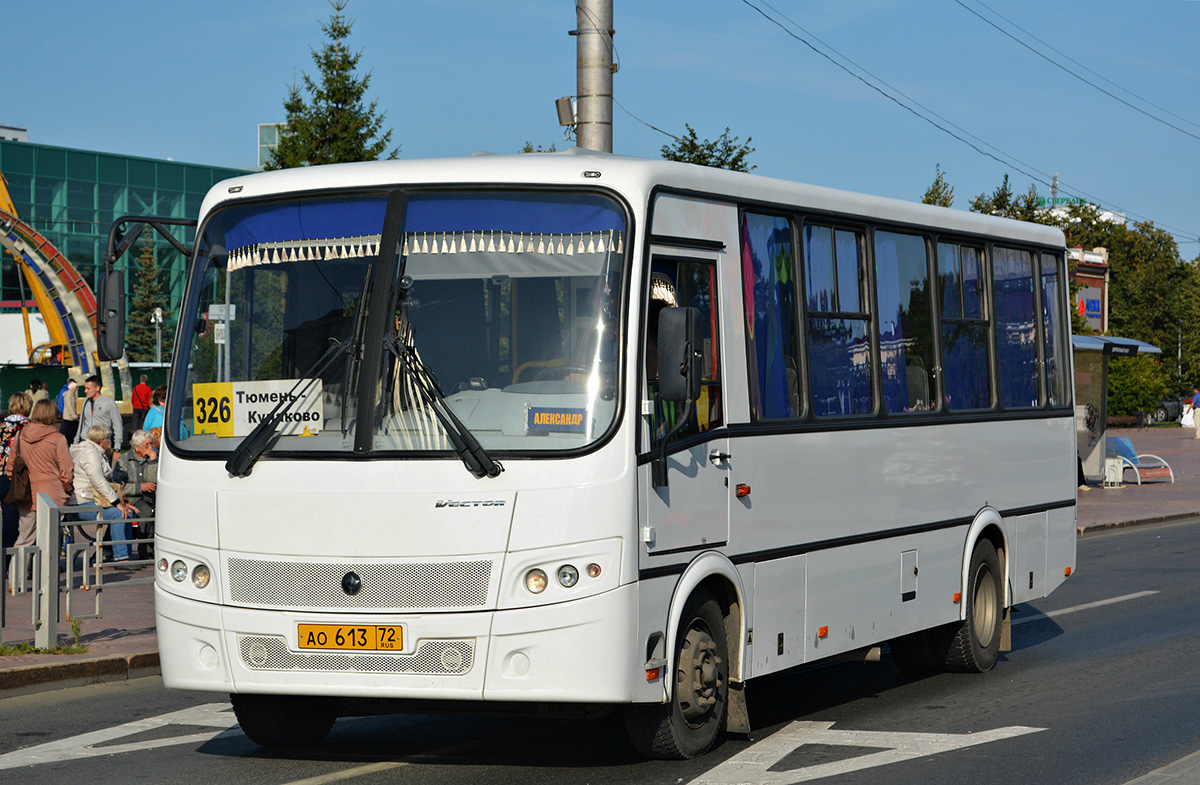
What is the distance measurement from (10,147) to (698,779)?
60152mm

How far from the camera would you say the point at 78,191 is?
63844mm

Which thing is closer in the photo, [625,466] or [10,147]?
[625,466]

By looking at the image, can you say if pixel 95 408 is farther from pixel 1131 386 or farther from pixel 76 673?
pixel 1131 386

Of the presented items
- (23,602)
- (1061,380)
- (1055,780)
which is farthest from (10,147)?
(1055,780)

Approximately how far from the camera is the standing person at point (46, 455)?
13.9m

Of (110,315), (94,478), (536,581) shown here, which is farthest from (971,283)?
(94,478)

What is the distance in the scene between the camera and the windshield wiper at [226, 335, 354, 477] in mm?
7016

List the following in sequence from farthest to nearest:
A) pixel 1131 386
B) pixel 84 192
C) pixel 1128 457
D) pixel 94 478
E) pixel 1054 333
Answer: pixel 1131 386
pixel 84 192
pixel 1128 457
pixel 94 478
pixel 1054 333

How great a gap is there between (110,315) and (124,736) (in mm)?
2386

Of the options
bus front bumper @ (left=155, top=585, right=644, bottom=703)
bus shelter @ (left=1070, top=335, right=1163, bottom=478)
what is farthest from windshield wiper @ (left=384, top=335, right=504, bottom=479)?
bus shelter @ (left=1070, top=335, right=1163, bottom=478)

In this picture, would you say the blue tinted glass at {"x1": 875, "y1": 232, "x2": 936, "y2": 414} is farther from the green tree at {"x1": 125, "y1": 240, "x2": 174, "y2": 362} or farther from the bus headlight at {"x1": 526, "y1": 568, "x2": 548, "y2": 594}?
the green tree at {"x1": 125, "y1": 240, "x2": 174, "y2": 362}

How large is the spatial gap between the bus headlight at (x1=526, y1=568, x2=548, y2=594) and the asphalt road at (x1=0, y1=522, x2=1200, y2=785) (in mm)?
956

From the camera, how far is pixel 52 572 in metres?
10.9

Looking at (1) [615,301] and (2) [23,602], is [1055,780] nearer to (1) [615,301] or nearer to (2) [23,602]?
(1) [615,301]
